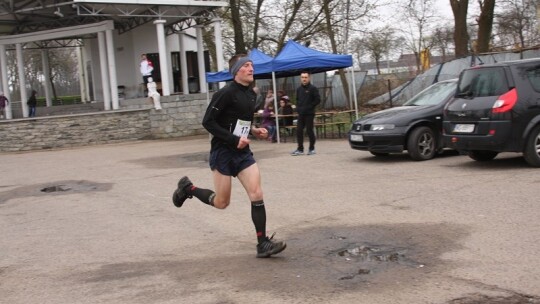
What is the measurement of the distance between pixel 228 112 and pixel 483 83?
5785 millimetres

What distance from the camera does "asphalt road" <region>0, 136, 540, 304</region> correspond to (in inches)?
180

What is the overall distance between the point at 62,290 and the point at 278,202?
3.92 m

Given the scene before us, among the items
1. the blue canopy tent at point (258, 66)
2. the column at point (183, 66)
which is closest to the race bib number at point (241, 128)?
the blue canopy tent at point (258, 66)

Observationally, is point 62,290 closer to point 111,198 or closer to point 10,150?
point 111,198

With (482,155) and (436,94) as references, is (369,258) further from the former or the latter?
(436,94)

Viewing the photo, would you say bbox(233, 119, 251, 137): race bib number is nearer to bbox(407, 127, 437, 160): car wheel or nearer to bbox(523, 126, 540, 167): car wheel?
bbox(523, 126, 540, 167): car wheel

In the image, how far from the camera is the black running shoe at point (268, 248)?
5375mm

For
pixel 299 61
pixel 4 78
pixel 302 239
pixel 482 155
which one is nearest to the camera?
pixel 302 239

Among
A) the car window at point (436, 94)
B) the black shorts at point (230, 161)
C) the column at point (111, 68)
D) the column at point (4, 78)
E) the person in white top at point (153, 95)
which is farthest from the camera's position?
the column at point (4, 78)

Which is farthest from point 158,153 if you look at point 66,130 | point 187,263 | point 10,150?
point 187,263

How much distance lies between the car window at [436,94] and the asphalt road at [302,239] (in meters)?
1.27

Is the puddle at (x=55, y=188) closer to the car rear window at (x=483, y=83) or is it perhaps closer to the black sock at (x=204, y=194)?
the black sock at (x=204, y=194)

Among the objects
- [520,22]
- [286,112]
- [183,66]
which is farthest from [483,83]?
[520,22]

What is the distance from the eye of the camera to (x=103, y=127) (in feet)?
75.9
